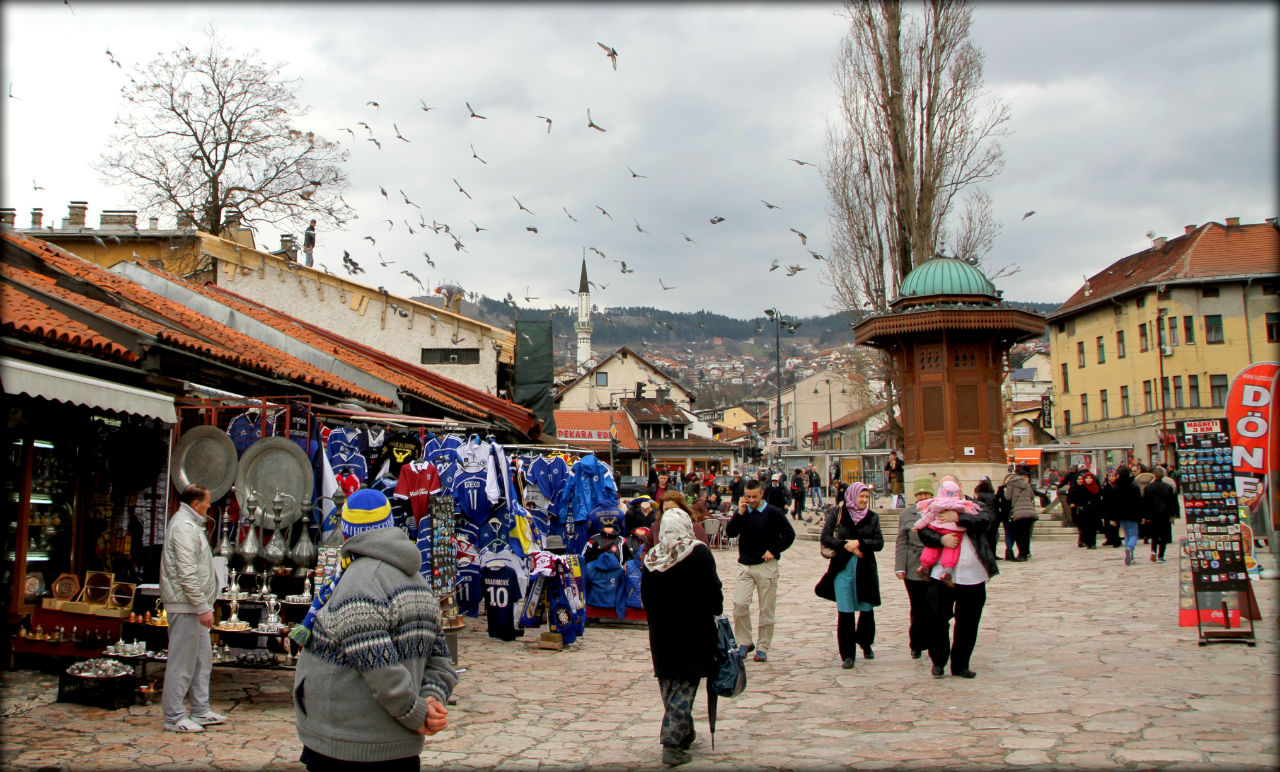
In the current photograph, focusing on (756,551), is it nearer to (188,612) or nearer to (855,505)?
(855,505)

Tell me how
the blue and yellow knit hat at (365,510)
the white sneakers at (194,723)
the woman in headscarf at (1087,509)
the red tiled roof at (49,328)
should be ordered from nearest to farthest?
the blue and yellow knit hat at (365,510) < the white sneakers at (194,723) < the red tiled roof at (49,328) < the woman in headscarf at (1087,509)

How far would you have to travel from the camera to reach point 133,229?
25031 millimetres

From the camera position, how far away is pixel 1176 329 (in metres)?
43.9

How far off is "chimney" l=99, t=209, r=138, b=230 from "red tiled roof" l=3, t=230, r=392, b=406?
15.2 metres

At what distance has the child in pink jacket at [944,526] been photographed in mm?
8234

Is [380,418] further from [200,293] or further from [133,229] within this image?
[133,229]

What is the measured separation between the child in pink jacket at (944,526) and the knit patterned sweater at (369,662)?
18.6 feet

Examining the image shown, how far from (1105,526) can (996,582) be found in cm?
685

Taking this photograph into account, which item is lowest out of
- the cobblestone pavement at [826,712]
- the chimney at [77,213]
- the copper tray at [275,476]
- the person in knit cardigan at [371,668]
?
the cobblestone pavement at [826,712]

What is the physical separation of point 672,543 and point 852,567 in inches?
135

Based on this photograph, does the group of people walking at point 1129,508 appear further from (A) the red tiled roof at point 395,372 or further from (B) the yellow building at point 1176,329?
(B) the yellow building at point 1176,329

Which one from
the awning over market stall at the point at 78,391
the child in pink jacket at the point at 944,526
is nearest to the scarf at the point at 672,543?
the child in pink jacket at the point at 944,526

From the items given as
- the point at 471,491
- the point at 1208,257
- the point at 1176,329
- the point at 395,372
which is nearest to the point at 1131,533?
the point at 471,491

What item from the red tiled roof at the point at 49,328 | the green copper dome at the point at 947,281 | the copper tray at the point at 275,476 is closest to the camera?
the red tiled roof at the point at 49,328
